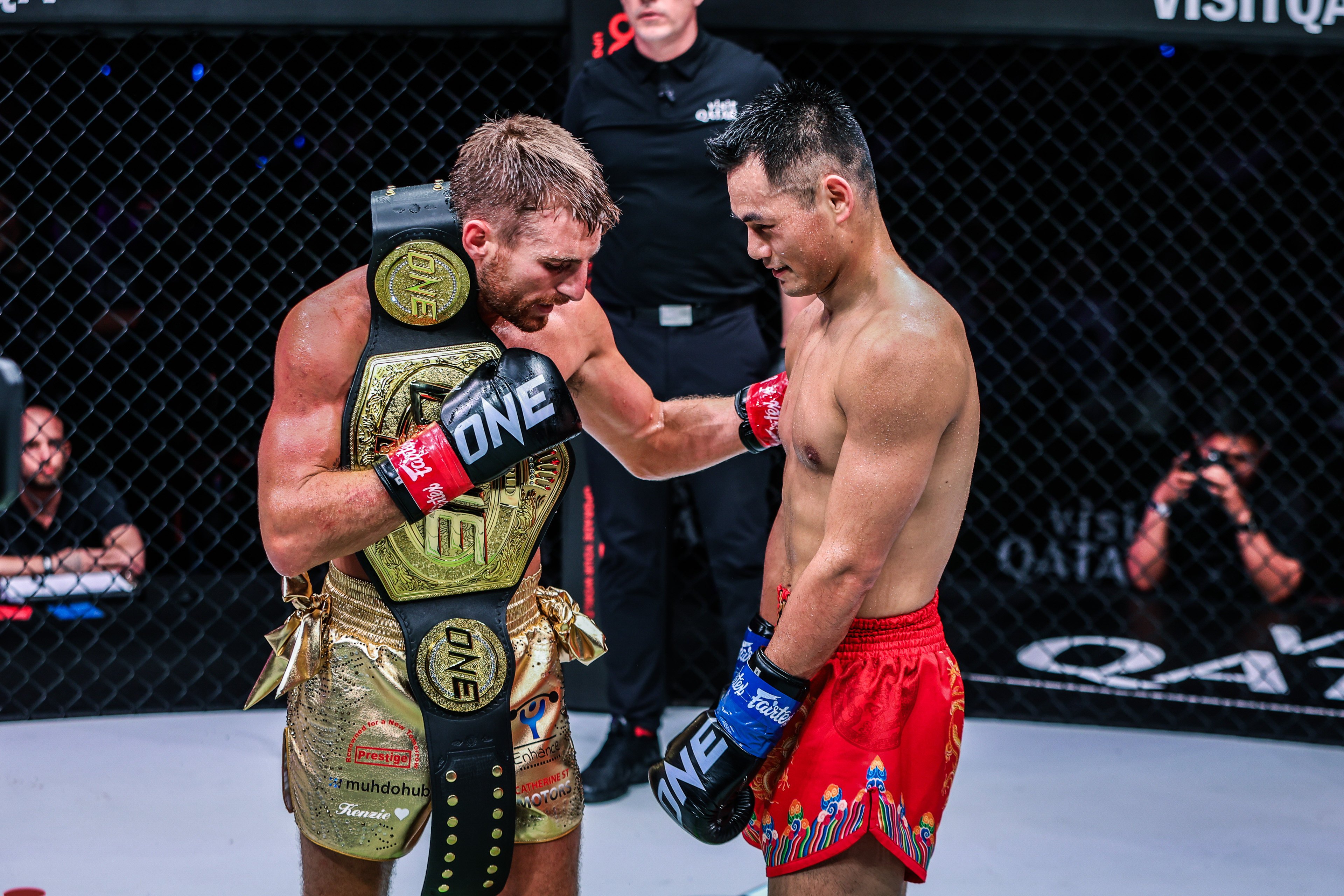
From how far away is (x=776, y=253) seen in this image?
1376 millimetres

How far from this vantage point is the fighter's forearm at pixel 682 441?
1.73 m

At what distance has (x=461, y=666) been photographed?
4.55 ft

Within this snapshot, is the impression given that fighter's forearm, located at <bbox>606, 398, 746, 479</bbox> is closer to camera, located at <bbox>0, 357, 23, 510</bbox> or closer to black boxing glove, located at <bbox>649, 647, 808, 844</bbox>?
black boxing glove, located at <bbox>649, 647, 808, 844</bbox>

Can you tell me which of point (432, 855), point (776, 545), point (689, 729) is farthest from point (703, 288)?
point (432, 855)

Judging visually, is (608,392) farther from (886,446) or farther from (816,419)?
(886,446)

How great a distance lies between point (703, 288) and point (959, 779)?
47.7 inches

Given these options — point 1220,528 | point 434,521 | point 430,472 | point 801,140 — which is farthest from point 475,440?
point 1220,528

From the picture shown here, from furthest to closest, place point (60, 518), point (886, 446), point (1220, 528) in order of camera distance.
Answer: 1. point (1220, 528)
2. point (60, 518)
3. point (886, 446)

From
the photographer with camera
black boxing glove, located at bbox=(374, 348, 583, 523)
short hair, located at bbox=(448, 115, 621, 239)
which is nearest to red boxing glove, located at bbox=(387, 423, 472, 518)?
black boxing glove, located at bbox=(374, 348, 583, 523)

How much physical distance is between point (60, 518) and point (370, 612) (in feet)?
7.73

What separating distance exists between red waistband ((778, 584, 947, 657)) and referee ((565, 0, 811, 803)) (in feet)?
3.59

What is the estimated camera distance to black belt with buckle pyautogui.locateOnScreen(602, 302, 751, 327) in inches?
99.5

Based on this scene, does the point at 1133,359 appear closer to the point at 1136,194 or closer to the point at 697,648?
the point at 1136,194

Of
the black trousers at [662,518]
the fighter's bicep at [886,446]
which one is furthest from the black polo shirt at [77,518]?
the fighter's bicep at [886,446]
